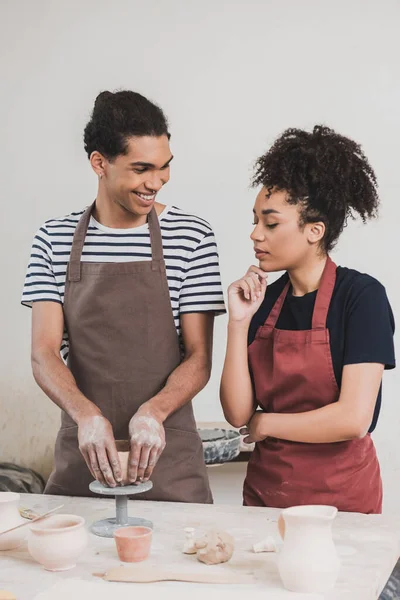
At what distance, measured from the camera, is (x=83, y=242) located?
8.23 ft

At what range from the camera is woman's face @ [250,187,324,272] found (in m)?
2.31

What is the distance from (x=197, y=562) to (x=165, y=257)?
1.02m

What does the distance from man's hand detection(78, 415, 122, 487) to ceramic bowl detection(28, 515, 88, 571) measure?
249 mm

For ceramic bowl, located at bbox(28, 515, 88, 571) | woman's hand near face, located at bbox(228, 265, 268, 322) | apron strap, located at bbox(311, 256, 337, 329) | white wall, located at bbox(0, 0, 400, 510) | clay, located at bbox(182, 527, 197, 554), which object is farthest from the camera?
white wall, located at bbox(0, 0, 400, 510)

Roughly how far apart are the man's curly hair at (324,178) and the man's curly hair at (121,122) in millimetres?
369

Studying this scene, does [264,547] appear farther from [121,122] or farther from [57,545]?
[121,122]

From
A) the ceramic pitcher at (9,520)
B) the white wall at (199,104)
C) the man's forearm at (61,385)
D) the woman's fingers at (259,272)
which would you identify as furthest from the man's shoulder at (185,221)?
the white wall at (199,104)

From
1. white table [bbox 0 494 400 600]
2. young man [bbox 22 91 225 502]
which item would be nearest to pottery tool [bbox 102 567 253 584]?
white table [bbox 0 494 400 600]

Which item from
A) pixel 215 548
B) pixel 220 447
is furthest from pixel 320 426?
pixel 220 447

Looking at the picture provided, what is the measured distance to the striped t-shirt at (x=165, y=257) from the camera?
2.48m

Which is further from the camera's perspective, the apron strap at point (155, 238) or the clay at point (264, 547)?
the apron strap at point (155, 238)

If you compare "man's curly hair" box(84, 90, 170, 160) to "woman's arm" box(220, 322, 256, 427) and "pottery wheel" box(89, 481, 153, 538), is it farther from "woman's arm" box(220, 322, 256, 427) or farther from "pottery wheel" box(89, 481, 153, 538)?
"pottery wheel" box(89, 481, 153, 538)

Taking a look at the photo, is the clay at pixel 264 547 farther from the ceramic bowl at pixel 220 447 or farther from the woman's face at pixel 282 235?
the ceramic bowl at pixel 220 447

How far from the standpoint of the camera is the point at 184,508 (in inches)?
85.7
